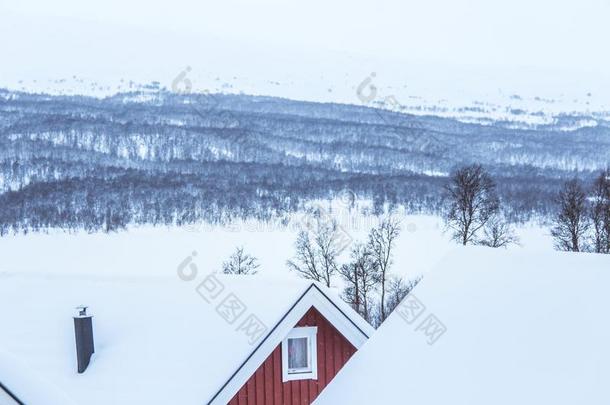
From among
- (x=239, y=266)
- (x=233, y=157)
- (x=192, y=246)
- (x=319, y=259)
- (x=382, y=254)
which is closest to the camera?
(x=239, y=266)

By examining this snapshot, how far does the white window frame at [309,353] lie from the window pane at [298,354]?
93mm

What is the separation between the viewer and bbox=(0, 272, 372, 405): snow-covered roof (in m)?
13.7

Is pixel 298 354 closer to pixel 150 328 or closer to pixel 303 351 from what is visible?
pixel 303 351

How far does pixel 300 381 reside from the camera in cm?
1470

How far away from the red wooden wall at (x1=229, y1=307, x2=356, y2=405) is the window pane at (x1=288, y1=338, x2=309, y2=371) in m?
0.26

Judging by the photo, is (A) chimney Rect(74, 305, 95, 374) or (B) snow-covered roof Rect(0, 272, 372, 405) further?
(A) chimney Rect(74, 305, 95, 374)

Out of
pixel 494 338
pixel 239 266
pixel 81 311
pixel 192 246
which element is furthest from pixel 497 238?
pixel 192 246

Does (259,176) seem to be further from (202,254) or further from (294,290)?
(294,290)

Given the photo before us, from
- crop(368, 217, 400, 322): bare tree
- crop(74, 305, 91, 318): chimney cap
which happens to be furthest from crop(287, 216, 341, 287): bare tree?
crop(74, 305, 91, 318): chimney cap

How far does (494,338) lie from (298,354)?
6249 millimetres

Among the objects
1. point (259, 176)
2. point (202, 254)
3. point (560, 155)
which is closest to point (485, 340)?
point (202, 254)

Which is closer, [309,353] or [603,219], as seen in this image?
[309,353]

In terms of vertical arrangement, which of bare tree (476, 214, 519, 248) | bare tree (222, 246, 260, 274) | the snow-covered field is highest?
bare tree (476, 214, 519, 248)

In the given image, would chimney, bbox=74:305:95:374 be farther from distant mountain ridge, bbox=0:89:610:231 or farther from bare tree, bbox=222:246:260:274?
distant mountain ridge, bbox=0:89:610:231
